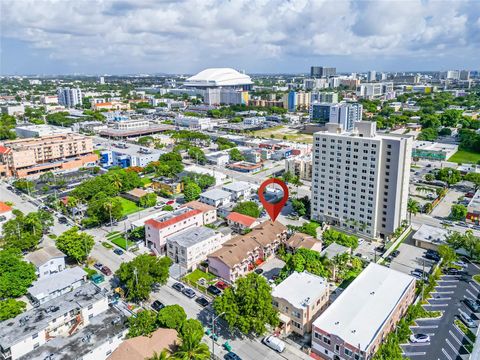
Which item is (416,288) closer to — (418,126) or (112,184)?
(112,184)

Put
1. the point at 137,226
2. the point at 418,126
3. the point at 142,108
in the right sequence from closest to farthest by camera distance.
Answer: the point at 137,226
the point at 418,126
the point at 142,108

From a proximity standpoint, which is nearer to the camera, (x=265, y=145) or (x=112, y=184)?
(x=112, y=184)

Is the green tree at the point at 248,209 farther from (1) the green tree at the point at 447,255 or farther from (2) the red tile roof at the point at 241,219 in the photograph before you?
(1) the green tree at the point at 447,255

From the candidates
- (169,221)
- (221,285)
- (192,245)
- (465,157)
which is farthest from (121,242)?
(465,157)

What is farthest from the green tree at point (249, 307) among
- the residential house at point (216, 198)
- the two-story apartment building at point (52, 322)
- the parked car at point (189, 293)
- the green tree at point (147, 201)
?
the green tree at point (147, 201)

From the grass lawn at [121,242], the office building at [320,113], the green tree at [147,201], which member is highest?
the office building at [320,113]

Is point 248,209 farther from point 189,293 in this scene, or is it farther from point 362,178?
point 189,293

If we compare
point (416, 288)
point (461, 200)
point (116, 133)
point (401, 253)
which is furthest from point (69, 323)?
point (116, 133)

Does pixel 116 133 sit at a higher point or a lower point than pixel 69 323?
higher
